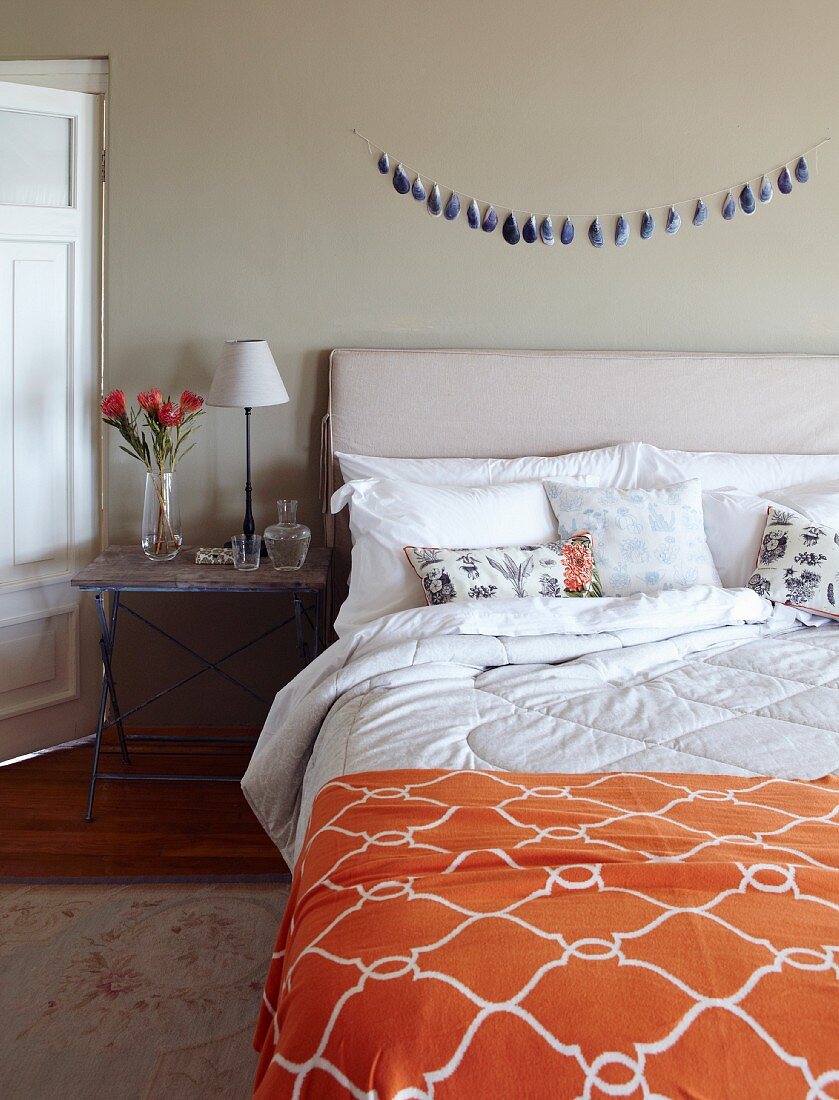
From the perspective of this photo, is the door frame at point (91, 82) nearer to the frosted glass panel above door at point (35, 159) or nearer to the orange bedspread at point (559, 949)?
the frosted glass panel above door at point (35, 159)

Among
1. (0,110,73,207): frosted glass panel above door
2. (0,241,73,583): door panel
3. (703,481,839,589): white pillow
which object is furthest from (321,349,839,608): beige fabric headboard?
(0,110,73,207): frosted glass panel above door

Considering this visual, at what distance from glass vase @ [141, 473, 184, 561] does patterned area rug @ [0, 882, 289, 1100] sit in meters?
0.92

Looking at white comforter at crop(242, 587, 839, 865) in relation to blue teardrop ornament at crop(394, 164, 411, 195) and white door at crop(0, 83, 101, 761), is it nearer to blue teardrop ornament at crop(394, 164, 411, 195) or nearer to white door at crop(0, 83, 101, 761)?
white door at crop(0, 83, 101, 761)

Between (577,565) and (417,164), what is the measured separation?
135 centimetres

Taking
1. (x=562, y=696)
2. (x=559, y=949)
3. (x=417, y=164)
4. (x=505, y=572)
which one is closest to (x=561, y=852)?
(x=559, y=949)

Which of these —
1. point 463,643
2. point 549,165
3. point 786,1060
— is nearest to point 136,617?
point 463,643

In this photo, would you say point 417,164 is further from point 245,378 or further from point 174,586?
point 174,586

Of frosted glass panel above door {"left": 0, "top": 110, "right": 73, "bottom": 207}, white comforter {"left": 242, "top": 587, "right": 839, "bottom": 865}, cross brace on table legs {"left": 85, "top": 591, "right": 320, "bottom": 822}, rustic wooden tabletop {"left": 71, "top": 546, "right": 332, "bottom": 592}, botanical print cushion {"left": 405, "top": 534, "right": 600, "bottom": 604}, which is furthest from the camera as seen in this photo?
frosted glass panel above door {"left": 0, "top": 110, "right": 73, "bottom": 207}

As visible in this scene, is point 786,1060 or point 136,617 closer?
point 786,1060

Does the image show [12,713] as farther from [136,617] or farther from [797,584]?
[797,584]

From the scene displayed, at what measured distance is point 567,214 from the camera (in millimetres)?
2963

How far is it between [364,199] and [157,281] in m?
0.67

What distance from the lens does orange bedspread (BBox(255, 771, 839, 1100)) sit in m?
0.96

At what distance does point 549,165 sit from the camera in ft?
9.63
